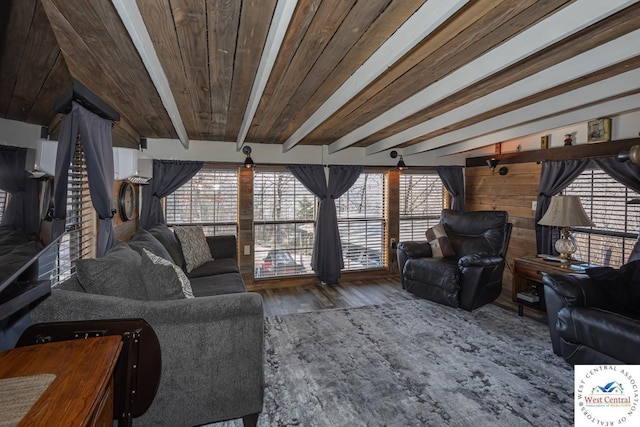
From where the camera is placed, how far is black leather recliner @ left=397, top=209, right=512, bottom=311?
3.79 m

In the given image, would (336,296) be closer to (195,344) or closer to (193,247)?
(193,247)

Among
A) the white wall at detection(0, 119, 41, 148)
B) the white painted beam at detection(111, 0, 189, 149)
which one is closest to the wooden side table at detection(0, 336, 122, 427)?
the white wall at detection(0, 119, 41, 148)

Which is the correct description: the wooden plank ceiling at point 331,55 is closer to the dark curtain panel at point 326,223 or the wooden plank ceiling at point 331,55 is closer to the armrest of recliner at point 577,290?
the armrest of recliner at point 577,290

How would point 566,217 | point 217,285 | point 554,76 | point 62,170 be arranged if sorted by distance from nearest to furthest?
point 62,170
point 554,76
point 217,285
point 566,217

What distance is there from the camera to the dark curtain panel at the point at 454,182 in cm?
560

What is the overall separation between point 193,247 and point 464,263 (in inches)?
128

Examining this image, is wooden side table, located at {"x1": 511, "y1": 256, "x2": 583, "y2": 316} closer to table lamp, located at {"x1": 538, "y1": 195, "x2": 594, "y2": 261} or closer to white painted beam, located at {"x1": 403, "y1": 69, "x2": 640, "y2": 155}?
table lamp, located at {"x1": 538, "y1": 195, "x2": 594, "y2": 261}

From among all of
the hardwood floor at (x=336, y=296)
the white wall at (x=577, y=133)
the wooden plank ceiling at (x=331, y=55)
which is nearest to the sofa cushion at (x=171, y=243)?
the hardwood floor at (x=336, y=296)

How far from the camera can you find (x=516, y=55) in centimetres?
178

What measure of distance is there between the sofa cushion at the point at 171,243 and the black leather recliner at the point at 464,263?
9.50 ft

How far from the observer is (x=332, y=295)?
4582mm

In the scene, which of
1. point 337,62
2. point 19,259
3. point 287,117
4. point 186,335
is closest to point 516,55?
point 337,62

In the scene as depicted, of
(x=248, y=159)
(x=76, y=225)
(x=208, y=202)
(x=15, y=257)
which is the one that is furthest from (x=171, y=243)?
(x=15, y=257)

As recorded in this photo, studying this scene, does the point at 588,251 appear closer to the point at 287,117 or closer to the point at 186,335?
the point at 287,117
